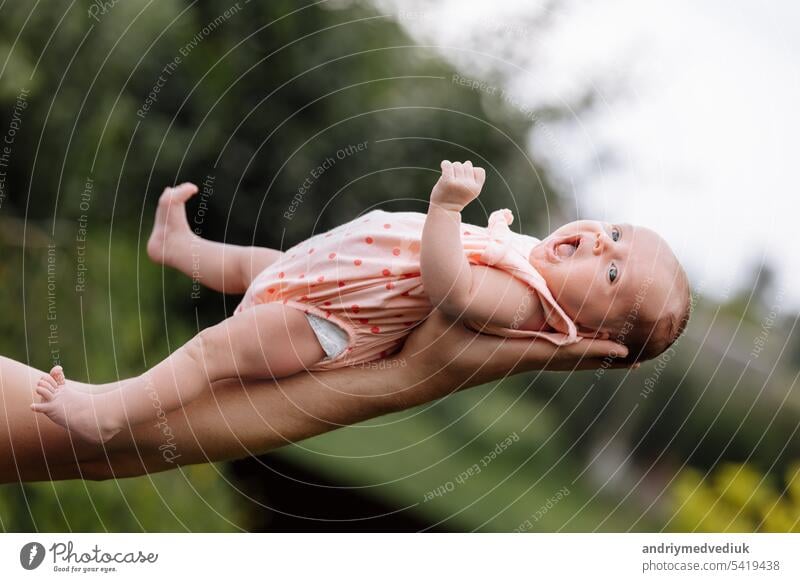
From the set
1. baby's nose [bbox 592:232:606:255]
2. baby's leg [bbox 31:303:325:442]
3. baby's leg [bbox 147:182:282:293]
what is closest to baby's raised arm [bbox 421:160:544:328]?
baby's nose [bbox 592:232:606:255]

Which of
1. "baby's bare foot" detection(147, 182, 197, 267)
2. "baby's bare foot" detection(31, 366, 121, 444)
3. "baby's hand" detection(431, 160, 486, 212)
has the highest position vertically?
"baby's bare foot" detection(147, 182, 197, 267)

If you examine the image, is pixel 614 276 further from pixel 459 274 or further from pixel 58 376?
pixel 58 376

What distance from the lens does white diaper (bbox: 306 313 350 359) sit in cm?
146

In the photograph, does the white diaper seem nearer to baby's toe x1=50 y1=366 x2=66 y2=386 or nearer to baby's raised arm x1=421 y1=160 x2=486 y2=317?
baby's raised arm x1=421 y1=160 x2=486 y2=317

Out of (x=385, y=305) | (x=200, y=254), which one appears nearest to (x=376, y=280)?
(x=385, y=305)

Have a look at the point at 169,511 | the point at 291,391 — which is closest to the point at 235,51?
the point at 169,511

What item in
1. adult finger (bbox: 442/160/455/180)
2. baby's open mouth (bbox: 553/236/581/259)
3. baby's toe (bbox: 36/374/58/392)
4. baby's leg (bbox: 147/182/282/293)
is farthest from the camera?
baby's leg (bbox: 147/182/282/293)

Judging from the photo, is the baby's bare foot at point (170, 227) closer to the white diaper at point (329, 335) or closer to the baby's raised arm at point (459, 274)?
the white diaper at point (329, 335)

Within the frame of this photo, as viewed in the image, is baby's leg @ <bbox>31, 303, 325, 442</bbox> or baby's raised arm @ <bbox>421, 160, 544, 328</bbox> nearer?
baby's raised arm @ <bbox>421, 160, 544, 328</bbox>

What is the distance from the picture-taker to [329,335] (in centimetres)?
147

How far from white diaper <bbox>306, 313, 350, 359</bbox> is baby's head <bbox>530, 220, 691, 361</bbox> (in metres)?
0.30

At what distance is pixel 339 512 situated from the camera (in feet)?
15.5
